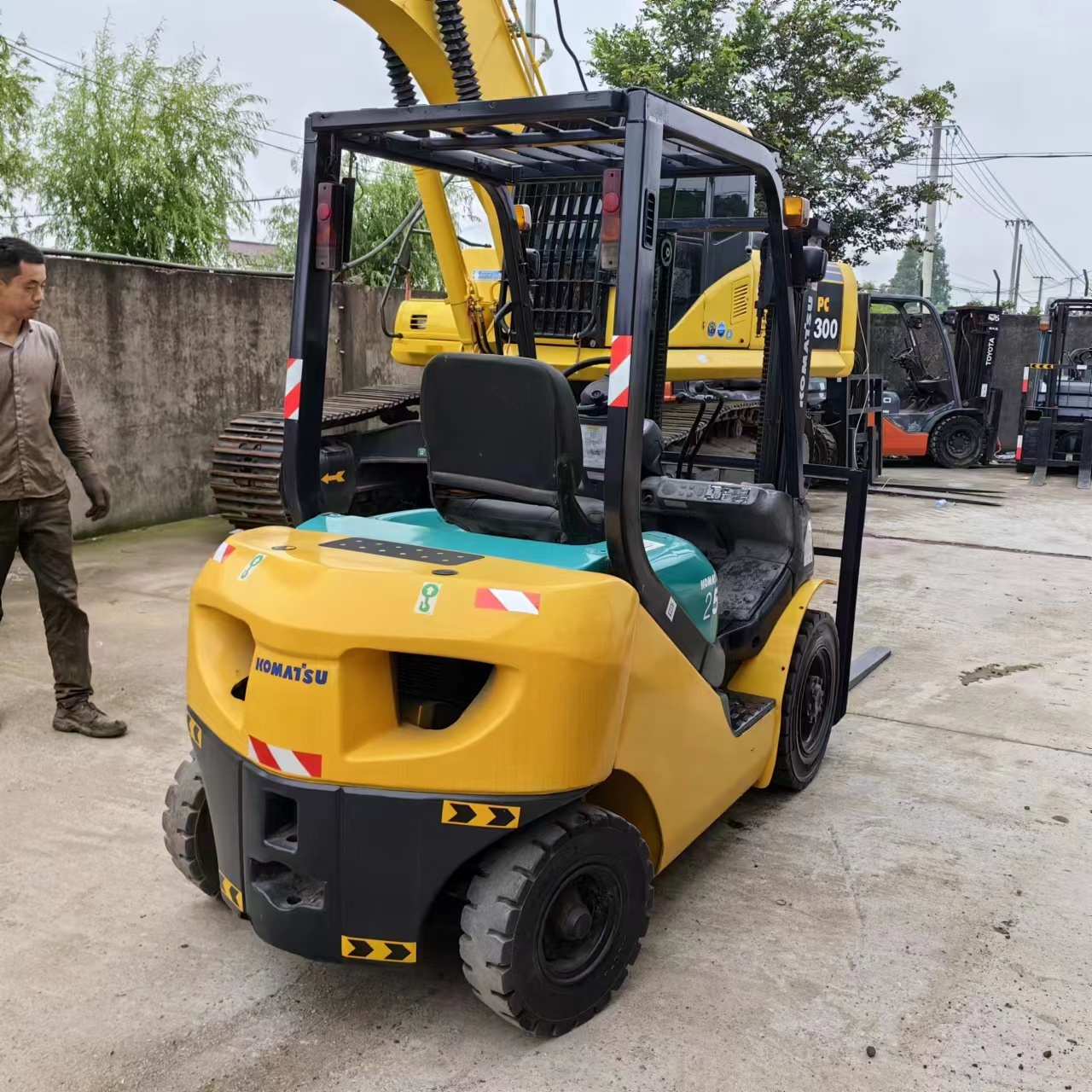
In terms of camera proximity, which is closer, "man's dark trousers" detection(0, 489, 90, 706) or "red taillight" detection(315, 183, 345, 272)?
"red taillight" detection(315, 183, 345, 272)

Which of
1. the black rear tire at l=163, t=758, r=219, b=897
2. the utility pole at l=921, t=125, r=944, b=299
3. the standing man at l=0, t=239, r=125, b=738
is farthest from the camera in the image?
the utility pole at l=921, t=125, r=944, b=299

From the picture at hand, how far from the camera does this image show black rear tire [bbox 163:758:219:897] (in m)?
2.94

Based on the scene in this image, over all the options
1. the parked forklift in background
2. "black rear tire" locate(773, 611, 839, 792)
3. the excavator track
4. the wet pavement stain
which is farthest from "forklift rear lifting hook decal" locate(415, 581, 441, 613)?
the parked forklift in background

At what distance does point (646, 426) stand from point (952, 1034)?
1815 mm

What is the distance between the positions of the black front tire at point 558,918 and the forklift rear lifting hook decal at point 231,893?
0.56 meters

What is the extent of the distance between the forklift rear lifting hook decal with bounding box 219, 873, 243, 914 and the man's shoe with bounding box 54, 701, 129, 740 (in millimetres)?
1825

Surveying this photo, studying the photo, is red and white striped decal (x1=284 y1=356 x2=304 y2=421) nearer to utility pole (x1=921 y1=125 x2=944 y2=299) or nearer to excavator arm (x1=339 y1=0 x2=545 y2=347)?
excavator arm (x1=339 y1=0 x2=545 y2=347)

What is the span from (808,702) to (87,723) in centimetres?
275

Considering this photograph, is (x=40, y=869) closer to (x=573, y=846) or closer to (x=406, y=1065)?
(x=406, y=1065)

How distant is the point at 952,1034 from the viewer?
265 cm

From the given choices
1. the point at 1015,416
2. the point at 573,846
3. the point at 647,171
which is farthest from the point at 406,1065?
the point at 1015,416

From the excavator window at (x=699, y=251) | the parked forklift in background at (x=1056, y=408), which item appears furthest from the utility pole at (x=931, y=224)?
the excavator window at (x=699, y=251)

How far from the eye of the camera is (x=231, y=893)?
2.68 m

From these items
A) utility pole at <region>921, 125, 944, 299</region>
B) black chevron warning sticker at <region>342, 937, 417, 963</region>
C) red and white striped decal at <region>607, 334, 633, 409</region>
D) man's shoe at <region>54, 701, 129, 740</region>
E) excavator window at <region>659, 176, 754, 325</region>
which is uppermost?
utility pole at <region>921, 125, 944, 299</region>
